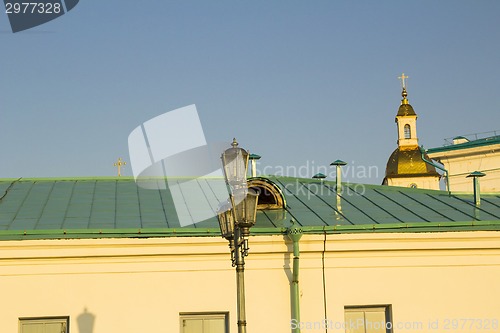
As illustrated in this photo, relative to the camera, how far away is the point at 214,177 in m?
24.1

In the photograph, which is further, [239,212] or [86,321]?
[86,321]

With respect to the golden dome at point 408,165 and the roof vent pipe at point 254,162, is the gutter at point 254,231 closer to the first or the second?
the roof vent pipe at point 254,162

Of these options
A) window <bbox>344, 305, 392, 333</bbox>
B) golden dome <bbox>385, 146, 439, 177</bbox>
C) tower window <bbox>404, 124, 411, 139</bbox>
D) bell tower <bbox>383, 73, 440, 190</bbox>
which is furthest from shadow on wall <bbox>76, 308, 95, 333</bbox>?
tower window <bbox>404, 124, 411, 139</bbox>

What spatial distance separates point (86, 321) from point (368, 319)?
17.9ft

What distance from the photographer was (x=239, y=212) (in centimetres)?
1530

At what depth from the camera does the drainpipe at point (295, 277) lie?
19.3 m

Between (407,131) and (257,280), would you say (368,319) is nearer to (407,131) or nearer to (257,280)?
(257,280)

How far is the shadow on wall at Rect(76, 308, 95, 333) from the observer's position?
61.5ft

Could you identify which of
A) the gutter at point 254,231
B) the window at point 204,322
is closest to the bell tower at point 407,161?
the gutter at point 254,231

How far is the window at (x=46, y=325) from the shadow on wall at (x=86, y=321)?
27 cm

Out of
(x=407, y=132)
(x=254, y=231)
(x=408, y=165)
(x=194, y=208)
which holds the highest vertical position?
(x=407, y=132)

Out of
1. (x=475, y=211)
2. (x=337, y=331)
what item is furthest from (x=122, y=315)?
(x=475, y=211)

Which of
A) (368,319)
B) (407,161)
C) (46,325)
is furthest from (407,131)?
(46,325)

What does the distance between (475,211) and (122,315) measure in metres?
7.96
